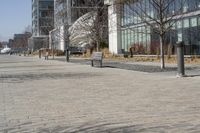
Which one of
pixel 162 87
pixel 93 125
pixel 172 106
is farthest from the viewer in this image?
pixel 162 87

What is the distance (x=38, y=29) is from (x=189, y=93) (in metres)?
161

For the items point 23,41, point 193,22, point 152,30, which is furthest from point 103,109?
point 23,41

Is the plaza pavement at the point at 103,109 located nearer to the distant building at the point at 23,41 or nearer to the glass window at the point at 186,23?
the glass window at the point at 186,23

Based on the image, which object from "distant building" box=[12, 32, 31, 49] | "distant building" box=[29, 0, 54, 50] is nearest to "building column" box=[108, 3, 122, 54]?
"distant building" box=[29, 0, 54, 50]

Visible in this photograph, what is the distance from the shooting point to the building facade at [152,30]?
40.1 metres

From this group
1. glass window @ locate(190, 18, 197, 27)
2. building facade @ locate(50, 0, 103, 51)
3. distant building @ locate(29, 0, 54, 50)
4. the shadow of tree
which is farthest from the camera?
distant building @ locate(29, 0, 54, 50)

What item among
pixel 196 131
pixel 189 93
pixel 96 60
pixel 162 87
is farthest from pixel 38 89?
pixel 96 60

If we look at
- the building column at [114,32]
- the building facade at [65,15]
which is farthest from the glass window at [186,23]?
the building facade at [65,15]

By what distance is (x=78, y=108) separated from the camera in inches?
476

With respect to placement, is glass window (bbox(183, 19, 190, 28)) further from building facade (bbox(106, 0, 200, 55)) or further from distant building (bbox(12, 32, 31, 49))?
distant building (bbox(12, 32, 31, 49))

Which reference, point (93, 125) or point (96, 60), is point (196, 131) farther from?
point (96, 60)

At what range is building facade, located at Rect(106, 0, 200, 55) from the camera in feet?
131

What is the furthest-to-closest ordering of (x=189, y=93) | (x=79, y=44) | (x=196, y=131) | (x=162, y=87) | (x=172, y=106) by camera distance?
(x=79, y=44)
(x=162, y=87)
(x=189, y=93)
(x=172, y=106)
(x=196, y=131)

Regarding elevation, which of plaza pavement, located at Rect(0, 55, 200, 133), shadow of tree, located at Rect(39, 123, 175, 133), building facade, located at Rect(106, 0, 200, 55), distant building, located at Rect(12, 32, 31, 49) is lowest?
shadow of tree, located at Rect(39, 123, 175, 133)
